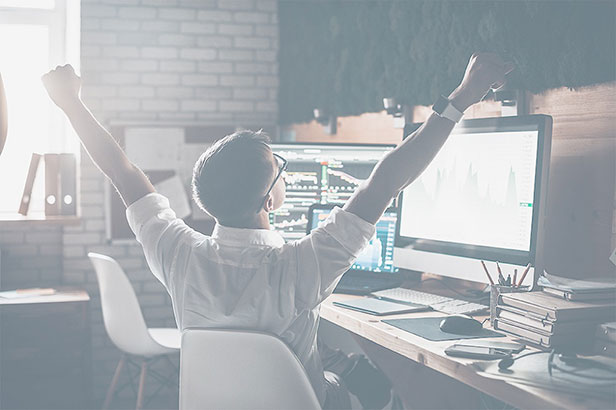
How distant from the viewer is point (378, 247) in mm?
2744

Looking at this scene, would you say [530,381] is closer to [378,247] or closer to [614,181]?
[614,181]

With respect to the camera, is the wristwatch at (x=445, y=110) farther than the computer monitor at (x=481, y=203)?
No

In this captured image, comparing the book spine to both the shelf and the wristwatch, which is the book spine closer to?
the wristwatch

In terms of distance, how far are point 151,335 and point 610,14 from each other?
7.79 feet

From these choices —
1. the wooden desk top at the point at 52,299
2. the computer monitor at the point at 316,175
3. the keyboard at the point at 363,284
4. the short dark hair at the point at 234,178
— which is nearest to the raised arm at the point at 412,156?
the short dark hair at the point at 234,178

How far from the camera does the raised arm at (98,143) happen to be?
1831 millimetres

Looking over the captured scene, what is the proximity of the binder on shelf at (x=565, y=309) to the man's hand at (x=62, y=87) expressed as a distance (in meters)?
1.22

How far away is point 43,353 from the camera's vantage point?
3508 mm

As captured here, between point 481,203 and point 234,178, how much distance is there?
870mm

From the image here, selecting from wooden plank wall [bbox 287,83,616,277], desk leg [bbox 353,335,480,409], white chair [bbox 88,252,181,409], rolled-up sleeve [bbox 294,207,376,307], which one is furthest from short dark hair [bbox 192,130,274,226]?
white chair [bbox 88,252,181,409]

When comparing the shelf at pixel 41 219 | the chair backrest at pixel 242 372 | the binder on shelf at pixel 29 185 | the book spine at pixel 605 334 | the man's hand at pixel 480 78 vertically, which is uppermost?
the man's hand at pixel 480 78

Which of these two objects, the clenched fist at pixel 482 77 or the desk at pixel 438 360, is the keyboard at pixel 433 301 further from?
the clenched fist at pixel 482 77

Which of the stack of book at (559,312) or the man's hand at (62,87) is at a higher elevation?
the man's hand at (62,87)

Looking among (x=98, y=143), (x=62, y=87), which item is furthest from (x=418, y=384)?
(x=62, y=87)
